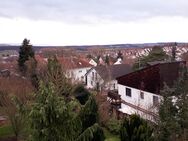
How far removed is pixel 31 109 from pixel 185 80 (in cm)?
1166

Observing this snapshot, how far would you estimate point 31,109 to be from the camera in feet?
46.8

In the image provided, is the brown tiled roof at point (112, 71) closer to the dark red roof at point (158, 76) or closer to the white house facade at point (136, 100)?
the white house facade at point (136, 100)

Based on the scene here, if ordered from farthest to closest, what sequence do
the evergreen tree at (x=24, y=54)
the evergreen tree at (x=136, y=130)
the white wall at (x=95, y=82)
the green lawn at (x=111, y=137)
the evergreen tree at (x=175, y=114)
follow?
the evergreen tree at (x=24, y=54), the white wall at (x=95, y=82), the green lawn at (x=111, y=137), the evergreen tree at (x=175, y=114), the evergreen tree at (x=136, y=130)

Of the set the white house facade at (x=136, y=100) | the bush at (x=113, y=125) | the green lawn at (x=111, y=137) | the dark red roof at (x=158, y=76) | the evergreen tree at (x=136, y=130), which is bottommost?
the green lawn at (x=111, y=137)

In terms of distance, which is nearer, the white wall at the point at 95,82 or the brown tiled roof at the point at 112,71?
the white wall at the point at 95,82

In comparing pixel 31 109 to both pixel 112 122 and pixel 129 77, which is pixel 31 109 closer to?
pixel 112 122

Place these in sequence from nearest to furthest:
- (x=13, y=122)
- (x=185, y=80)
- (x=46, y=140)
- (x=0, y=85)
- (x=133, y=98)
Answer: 1. (x=46, y=140)
2. (x=185, y=80)
3. (x=13, y=122)
4. (x=0, y=85)
5. (x=133, y=98)

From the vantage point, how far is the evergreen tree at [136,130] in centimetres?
1869

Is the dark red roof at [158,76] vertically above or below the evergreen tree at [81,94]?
above

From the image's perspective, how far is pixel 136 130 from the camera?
62.4ft

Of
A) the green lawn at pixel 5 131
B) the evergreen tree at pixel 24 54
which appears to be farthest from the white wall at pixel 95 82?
the green lawn at pixel 5 131

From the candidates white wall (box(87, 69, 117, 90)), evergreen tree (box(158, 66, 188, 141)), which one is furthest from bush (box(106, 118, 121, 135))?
white wall (box(87, 69, 117, 90))

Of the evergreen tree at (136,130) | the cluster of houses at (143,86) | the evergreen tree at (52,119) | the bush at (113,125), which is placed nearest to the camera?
the evergreen tree at (52,119)

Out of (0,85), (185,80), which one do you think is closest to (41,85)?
(185,80)
